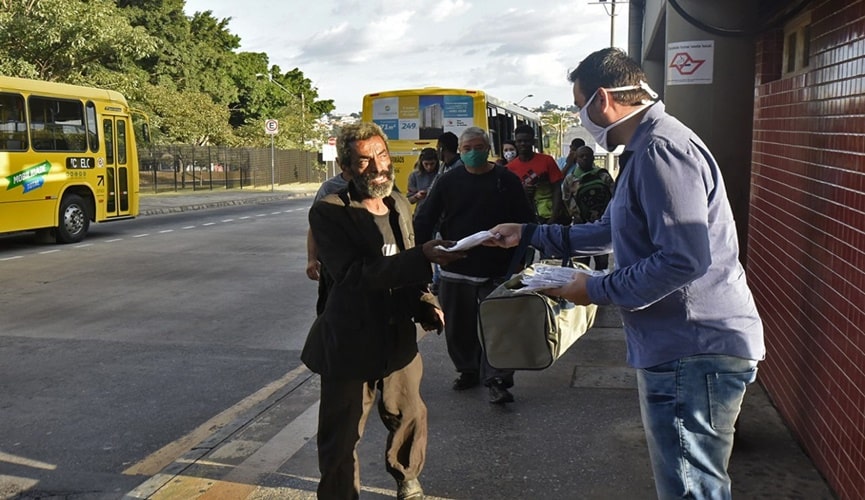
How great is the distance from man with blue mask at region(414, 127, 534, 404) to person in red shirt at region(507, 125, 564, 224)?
11.9 ft

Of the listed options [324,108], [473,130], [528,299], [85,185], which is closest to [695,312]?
[528,299]

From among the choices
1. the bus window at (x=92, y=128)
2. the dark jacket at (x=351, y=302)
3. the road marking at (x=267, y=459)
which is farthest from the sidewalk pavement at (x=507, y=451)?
the bus window at (x=92, y=128)

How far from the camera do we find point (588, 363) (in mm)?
6445

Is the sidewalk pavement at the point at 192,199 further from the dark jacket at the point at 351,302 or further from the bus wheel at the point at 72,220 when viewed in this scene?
the dark jacket at the point at 351,302

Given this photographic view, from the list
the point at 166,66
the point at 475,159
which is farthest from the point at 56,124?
the point at 166,66

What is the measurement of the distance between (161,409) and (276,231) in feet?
43.1

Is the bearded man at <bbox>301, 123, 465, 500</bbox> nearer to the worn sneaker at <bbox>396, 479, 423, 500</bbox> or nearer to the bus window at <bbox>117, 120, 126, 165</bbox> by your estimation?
the worn sneaker at <bbox>396, 479, 423, 500</bbox>

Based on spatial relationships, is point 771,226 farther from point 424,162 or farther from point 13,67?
point 13,67

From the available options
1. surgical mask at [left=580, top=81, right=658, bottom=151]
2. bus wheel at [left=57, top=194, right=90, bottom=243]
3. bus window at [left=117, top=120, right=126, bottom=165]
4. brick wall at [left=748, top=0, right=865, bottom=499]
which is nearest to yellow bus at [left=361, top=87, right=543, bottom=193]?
bus window at [left=117, top=120, right=126, bottom=165]

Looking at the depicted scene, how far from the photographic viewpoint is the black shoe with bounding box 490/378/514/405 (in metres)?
5.34

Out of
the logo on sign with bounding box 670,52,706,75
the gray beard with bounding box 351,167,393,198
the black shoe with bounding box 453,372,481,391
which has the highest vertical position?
the logo on sign with bounding box 670,52,706,75

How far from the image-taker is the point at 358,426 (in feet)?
11.8

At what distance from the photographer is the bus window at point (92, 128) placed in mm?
17234

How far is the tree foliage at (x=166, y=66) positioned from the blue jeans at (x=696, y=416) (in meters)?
22.3
